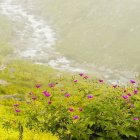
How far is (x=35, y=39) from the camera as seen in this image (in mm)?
71438

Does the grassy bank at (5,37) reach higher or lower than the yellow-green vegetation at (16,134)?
higher

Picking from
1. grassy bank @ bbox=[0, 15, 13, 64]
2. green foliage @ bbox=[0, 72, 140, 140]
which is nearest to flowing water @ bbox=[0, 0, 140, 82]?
grassy bank @ bbox=[0, 15, 13, 64]

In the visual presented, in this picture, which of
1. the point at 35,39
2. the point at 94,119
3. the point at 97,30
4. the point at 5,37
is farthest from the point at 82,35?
the point at 94,119

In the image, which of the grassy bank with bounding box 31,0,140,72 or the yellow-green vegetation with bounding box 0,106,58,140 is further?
the grassy bank with bounding box 31,0,140,72

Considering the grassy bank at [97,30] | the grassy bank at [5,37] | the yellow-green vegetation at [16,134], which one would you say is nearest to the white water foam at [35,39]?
the grassy bank at [5,37]

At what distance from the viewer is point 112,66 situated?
5666 cm

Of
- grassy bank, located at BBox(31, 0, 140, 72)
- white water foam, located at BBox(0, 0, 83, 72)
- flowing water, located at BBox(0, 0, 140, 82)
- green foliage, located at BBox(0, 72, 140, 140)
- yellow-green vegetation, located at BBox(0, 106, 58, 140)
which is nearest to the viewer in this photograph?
green foliage, located at BBox(0, 72, 140, 140)

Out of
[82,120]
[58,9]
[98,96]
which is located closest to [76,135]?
[82,120]

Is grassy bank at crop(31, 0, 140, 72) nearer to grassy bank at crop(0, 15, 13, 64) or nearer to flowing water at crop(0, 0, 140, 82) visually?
flowing water at crop(0, 0, 140, 82)

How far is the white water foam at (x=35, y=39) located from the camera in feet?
189

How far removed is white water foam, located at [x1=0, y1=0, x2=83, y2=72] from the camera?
5775cm

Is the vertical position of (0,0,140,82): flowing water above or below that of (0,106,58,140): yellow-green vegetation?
above

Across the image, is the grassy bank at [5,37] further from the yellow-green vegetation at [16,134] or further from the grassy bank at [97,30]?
the yellow-green vegetation at [16,134]

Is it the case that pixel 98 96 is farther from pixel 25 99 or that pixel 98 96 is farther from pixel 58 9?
pixel 58 9
